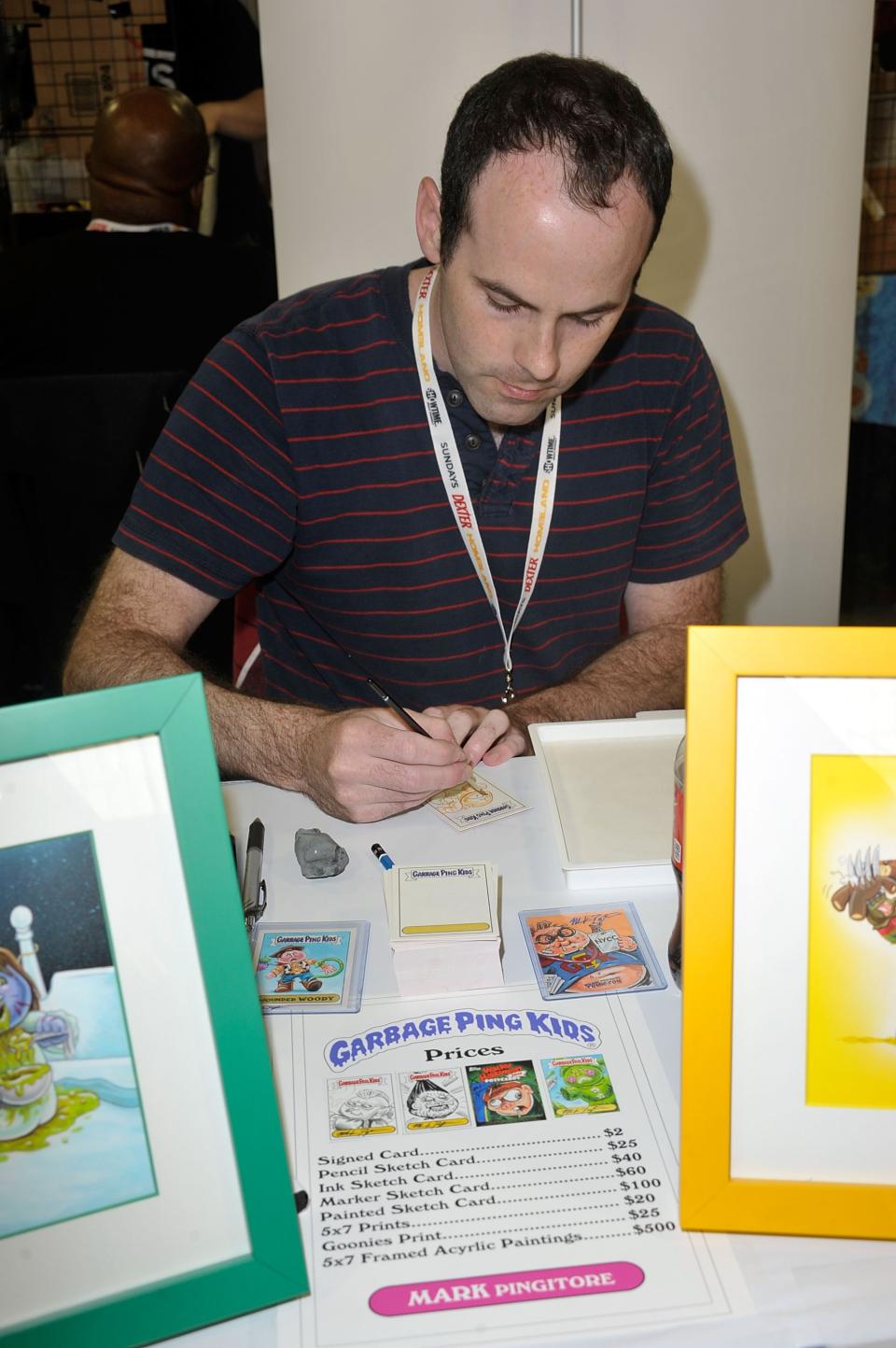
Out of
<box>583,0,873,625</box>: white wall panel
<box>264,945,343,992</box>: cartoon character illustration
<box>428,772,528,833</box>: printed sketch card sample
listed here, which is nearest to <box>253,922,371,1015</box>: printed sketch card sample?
<box>264,945,343,992</box>: cartoon character illustration

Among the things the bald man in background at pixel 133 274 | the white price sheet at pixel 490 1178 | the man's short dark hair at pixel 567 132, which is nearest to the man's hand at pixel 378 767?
the white price sheet at pixel 490 1178

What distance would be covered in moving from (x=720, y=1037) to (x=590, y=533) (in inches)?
41.5

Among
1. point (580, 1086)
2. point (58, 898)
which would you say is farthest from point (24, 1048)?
point (580, 1086)

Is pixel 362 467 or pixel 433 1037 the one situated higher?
pixel 362 467

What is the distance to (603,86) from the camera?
4.32 ft

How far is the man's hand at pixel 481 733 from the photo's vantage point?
4.33 feet

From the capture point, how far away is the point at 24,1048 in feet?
2.12

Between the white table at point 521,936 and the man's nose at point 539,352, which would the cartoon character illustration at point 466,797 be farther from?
the man's nose at point 539,352

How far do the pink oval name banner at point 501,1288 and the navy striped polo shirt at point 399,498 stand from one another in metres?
1.03

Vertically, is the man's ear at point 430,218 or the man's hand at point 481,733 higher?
the man's ear at point 430,218

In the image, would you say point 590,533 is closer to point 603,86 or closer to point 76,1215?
point 603,86

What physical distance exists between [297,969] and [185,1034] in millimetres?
333

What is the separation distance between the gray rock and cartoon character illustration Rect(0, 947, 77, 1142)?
0.49 m

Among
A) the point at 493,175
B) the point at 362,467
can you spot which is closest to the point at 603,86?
the point at 493,175
